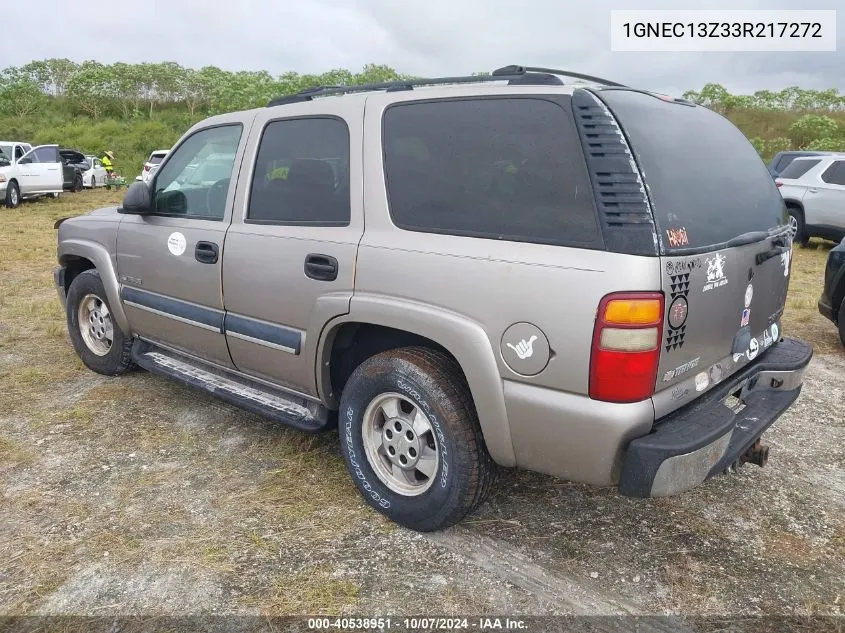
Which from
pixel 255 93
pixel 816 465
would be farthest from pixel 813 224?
pixel 255 93

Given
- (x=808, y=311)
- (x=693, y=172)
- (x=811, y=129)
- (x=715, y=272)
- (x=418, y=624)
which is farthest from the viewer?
(x=811, y=129)

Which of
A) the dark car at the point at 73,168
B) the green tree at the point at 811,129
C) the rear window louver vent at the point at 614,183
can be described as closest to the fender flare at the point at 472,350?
the rear window louver vent at the point at 614,183

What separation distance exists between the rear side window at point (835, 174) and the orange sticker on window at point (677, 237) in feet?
35.1

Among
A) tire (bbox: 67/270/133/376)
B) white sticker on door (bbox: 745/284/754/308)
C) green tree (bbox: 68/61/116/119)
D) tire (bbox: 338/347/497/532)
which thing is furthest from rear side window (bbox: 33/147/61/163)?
green tree (bbox: 68/61/116/119)

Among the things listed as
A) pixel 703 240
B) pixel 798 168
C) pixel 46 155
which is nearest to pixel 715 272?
pixel 703 240

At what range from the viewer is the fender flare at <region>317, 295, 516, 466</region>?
2.48 m

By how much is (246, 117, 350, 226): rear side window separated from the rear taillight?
1.30 m

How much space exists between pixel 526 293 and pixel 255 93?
3996cm

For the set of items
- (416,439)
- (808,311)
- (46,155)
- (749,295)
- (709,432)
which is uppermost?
(46,155)

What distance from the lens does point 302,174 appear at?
10.7 ft

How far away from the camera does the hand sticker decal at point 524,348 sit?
2363mm

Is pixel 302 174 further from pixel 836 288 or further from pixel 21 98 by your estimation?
pixel 21 98

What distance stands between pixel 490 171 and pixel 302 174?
1.11m

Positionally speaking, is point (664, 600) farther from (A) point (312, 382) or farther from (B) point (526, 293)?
(A) point (312, 382)
